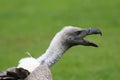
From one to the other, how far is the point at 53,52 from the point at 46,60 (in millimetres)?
152

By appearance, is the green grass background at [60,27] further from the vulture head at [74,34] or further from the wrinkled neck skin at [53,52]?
the wrinkled neck skin at [53,52]

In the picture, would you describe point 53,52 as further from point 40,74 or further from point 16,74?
point 16,74

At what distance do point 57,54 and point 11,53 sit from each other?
9.00 metres

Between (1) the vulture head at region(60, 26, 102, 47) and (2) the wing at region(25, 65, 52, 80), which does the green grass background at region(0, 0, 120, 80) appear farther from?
(2) the wing at region(25, 65, 52, 80)

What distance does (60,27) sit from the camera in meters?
20.9

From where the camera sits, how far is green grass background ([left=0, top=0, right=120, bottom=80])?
14.6 metres

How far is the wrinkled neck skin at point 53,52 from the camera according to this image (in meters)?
8.20

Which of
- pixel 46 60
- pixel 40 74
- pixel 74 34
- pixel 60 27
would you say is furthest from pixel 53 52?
pixel 60 27

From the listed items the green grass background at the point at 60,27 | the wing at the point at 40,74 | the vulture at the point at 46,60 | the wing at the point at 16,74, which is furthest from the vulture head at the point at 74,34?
the green grass background at the point at 60,27

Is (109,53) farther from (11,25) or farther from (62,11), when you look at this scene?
(62,11)

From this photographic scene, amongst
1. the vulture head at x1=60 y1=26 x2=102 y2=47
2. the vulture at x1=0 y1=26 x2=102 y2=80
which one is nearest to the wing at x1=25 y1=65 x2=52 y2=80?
the vulture at x1=0 y1=26 x2=102 y2=80

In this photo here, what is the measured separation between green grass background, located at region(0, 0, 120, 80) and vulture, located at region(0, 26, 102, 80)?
454cm

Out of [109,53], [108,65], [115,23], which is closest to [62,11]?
[115,23]

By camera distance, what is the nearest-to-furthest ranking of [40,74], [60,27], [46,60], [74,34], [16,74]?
[16,74]
[40,74]
[46,60]
[74,34]
[60,27]
